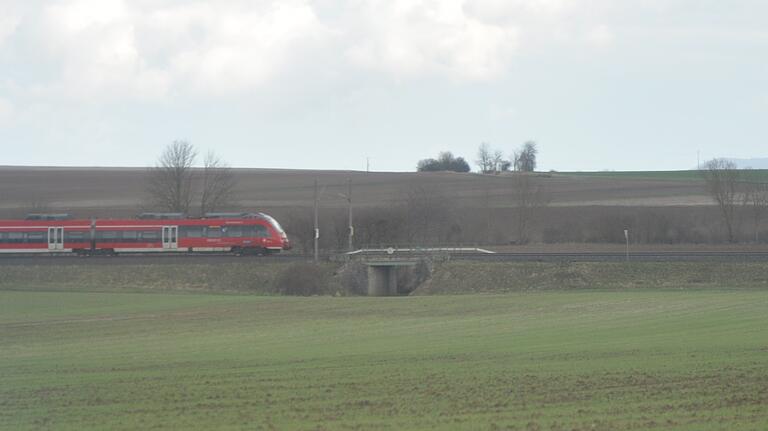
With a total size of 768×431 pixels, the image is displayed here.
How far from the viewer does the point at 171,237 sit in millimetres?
74562

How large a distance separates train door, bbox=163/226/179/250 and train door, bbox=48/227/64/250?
24.5 ft

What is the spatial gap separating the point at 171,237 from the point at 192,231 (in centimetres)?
151

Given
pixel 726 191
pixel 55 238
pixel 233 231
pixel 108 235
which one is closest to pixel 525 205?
pixel 726 191

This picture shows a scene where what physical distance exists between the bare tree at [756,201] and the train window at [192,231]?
48105 millimetres

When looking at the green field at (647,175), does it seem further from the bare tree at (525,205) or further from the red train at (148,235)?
the red train at (148,235)

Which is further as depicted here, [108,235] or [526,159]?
[526,159]

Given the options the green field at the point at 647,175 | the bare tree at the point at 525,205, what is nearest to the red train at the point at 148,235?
the bare tree at the point at 525,205

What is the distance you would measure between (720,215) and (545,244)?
19.7 meters

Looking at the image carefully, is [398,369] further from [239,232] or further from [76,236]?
[76,236]

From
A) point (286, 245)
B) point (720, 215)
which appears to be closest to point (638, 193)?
point (720, 215)

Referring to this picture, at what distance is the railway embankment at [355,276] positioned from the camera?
61531 millimetres

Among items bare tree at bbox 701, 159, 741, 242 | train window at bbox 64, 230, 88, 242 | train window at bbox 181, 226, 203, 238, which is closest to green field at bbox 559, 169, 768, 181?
bare tree at bbox 701, 159, 741, 242

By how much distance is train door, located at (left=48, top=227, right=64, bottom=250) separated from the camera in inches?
2975

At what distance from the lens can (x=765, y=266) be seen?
61.6 m
